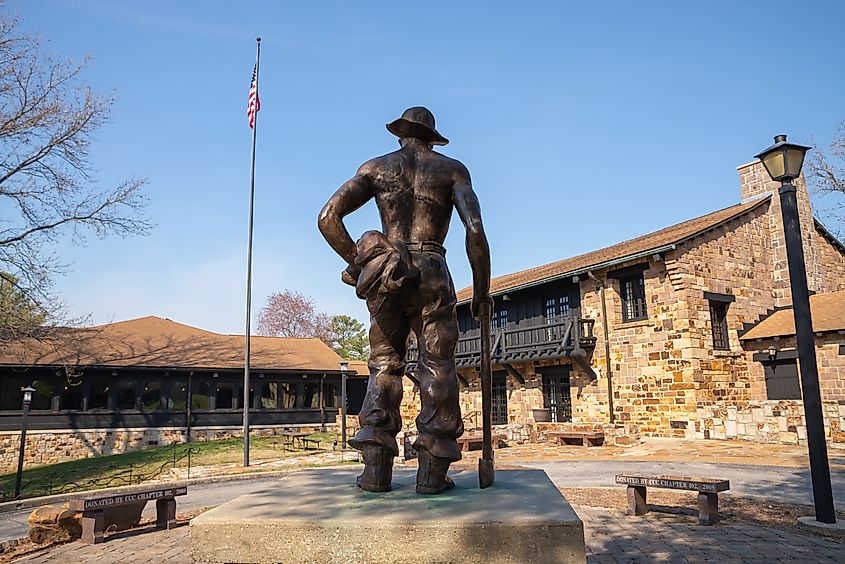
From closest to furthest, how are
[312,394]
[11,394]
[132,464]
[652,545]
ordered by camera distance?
[652,545] → [132,464] → [11,394] → [312,394]

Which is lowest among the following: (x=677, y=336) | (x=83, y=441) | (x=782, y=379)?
(x=83, y=441)

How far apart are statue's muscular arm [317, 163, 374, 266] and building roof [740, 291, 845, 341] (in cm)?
1718

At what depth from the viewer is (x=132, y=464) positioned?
704 inches

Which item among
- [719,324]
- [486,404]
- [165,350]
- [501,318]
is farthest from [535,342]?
[486,404]

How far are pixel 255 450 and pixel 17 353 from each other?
10387 millimetres

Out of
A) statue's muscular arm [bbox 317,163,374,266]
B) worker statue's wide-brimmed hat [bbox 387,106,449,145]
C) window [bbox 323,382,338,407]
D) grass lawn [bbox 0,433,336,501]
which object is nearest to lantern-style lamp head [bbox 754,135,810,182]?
worker statue's wide-brimmed hat [bbox 387,106,449,145]

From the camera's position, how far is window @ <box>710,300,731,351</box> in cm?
1959

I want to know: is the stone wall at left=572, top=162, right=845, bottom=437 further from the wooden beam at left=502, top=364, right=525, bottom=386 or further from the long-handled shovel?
the long-handled shovel

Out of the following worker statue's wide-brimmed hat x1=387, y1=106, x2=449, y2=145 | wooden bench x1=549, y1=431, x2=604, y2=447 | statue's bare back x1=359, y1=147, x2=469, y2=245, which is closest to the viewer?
statue's bare back x1=359, y1=147, x2=469, y2=245

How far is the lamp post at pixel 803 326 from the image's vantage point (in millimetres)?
6406

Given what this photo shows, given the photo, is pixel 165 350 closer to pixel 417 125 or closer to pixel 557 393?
pixel 557 393

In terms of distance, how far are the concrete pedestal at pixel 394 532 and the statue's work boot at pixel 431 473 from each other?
0.29 metres

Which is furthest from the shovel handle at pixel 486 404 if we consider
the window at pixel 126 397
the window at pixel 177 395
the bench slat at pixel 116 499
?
the window at pixel 126 397

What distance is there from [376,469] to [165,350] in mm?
25249
